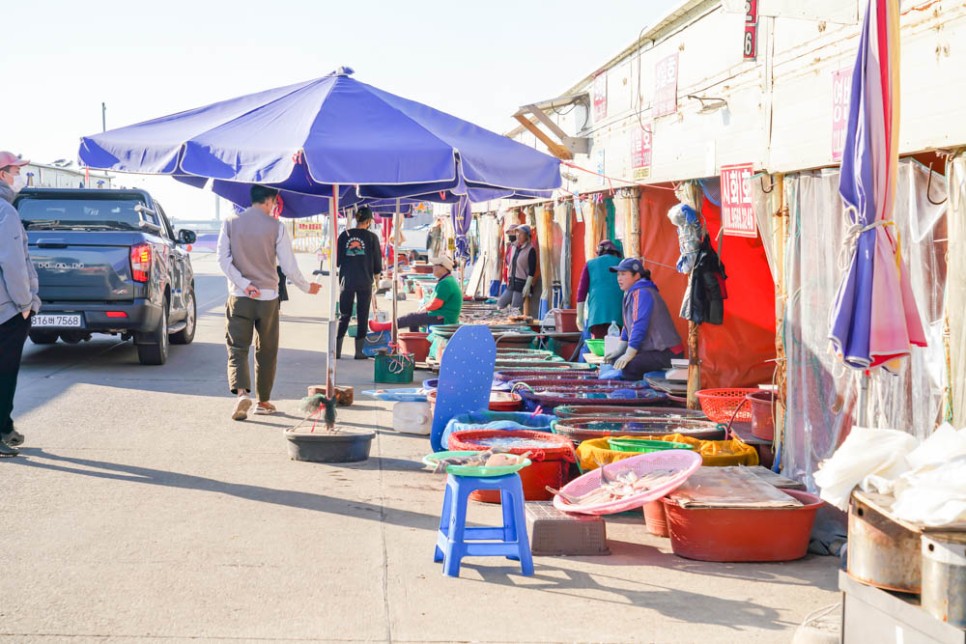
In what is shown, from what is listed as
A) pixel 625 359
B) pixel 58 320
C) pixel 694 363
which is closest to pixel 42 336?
pixel 58 320

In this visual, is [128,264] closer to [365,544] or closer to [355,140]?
[355,140]

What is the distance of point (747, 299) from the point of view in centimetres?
1090

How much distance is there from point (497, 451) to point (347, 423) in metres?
3.37

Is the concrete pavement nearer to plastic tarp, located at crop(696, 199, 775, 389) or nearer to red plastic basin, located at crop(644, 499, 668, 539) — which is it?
red plastic basin, located at crop(644, 499, 668, 539)

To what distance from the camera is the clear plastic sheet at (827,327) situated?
6.26m

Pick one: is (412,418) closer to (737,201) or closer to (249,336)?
(249,336)

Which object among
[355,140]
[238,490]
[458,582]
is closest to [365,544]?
[458,582]

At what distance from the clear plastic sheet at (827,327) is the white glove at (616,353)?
3.45 m

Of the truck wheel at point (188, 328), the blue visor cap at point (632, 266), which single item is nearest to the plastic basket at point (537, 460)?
the blue visor cap at point (632, 266)

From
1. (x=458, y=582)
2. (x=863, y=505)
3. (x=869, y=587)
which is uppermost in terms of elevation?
(x=863, y=505)

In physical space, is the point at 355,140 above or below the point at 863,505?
above

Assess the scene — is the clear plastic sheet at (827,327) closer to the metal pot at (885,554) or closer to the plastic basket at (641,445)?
the plastic basket at (641,445)

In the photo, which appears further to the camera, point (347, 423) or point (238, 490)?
point (347, 423)

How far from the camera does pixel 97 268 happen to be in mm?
12758
